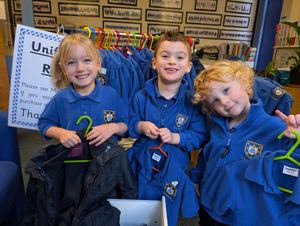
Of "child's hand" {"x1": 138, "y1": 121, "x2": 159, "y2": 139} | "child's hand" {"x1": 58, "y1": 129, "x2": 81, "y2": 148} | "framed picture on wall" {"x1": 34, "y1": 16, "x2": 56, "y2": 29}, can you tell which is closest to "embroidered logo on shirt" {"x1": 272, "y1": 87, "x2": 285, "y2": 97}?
"child's hand" {"x1": 138, "y1": 121, "x2": 159, "y2": 139}

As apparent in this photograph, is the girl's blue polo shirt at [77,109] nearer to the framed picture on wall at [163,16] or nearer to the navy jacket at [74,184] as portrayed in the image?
the navy jacket at [74,184]

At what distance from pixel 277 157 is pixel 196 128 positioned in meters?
0.39

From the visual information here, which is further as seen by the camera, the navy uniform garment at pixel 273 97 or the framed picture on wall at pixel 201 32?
the framed picture on wall at pixel 201 32

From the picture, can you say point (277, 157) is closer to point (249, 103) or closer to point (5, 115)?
point (249, 103)

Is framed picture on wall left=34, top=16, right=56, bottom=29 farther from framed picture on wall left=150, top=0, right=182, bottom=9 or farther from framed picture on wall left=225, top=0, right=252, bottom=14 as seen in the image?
framed picture on wall left=225, top=0, right=252, bottom=14

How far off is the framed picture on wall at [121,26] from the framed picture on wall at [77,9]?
0.82 ft

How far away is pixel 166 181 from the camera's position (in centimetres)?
101

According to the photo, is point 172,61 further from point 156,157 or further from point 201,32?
point 201,32

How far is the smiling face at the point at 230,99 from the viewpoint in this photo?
0.89m

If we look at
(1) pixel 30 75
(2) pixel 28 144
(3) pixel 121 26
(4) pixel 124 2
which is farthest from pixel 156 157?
(4) pixel 124 2

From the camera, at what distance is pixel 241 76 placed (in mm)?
932

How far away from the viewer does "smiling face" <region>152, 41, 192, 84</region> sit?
1049 mm

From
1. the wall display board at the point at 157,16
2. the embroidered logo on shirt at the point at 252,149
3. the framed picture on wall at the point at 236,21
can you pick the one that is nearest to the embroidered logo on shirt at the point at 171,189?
the embroidered logo on shirt at the point at 252,149

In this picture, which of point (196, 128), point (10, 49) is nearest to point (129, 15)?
point (10, 49)
